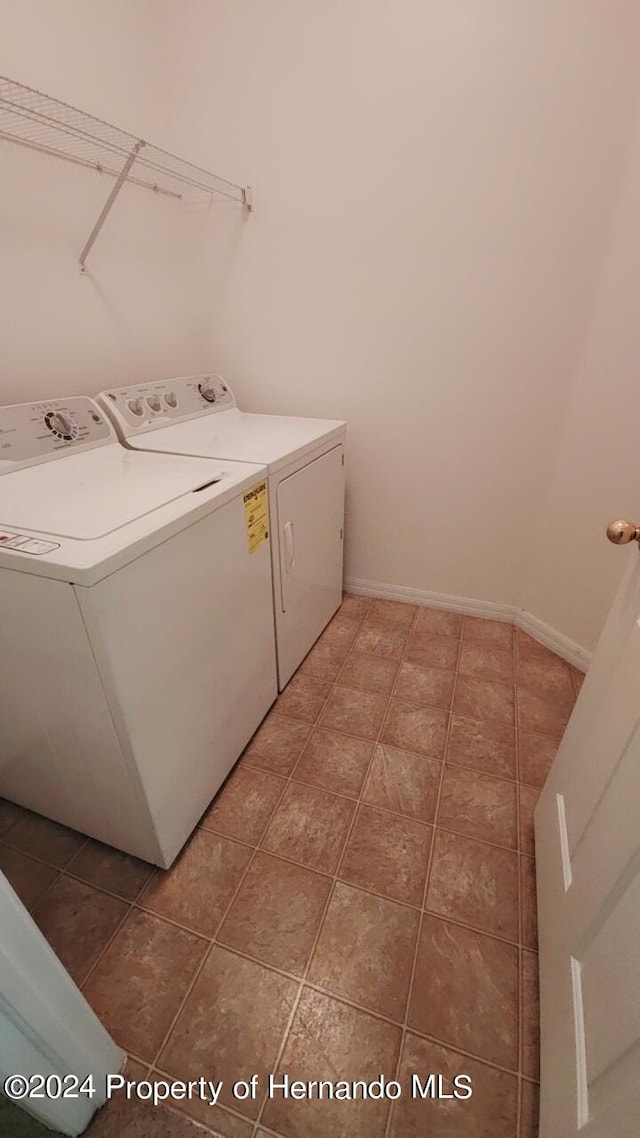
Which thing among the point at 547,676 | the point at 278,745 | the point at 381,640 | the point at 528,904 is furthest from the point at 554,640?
the point at 278,745

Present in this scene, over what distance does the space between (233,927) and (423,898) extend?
479mm

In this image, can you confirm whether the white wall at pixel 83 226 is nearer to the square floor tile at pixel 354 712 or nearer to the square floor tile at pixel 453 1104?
the square floor tile at pixel 354 712

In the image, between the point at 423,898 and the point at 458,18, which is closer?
the point at 423,898

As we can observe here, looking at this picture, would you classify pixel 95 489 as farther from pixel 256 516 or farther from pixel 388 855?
pixel 388 855

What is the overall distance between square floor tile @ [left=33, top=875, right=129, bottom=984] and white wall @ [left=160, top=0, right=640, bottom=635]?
1.80 meters

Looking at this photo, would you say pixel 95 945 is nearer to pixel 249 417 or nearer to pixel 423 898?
pixel 423 898

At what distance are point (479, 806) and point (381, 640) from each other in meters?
0.84

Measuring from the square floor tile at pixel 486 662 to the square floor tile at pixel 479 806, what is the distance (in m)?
0.50

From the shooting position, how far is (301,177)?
5.60ft

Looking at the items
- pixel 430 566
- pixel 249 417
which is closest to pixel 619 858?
pixel 430 566

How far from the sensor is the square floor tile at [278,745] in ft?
4.91

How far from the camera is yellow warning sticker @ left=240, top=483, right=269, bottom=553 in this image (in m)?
1.26

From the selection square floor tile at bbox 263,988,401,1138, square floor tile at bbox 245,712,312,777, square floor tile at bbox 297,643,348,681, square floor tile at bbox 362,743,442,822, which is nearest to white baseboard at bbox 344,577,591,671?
square floor tile at bbox 297,643,348,681

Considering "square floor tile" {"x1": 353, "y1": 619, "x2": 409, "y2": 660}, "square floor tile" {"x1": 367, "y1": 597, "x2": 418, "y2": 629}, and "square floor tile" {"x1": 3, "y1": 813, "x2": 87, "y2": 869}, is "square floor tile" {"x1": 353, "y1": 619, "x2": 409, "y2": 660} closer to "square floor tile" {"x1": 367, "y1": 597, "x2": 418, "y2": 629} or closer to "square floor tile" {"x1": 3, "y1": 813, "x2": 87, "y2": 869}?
"square floor tile" {"x1": 367, "y1": 597, "x2": 418, "y2": 629}
